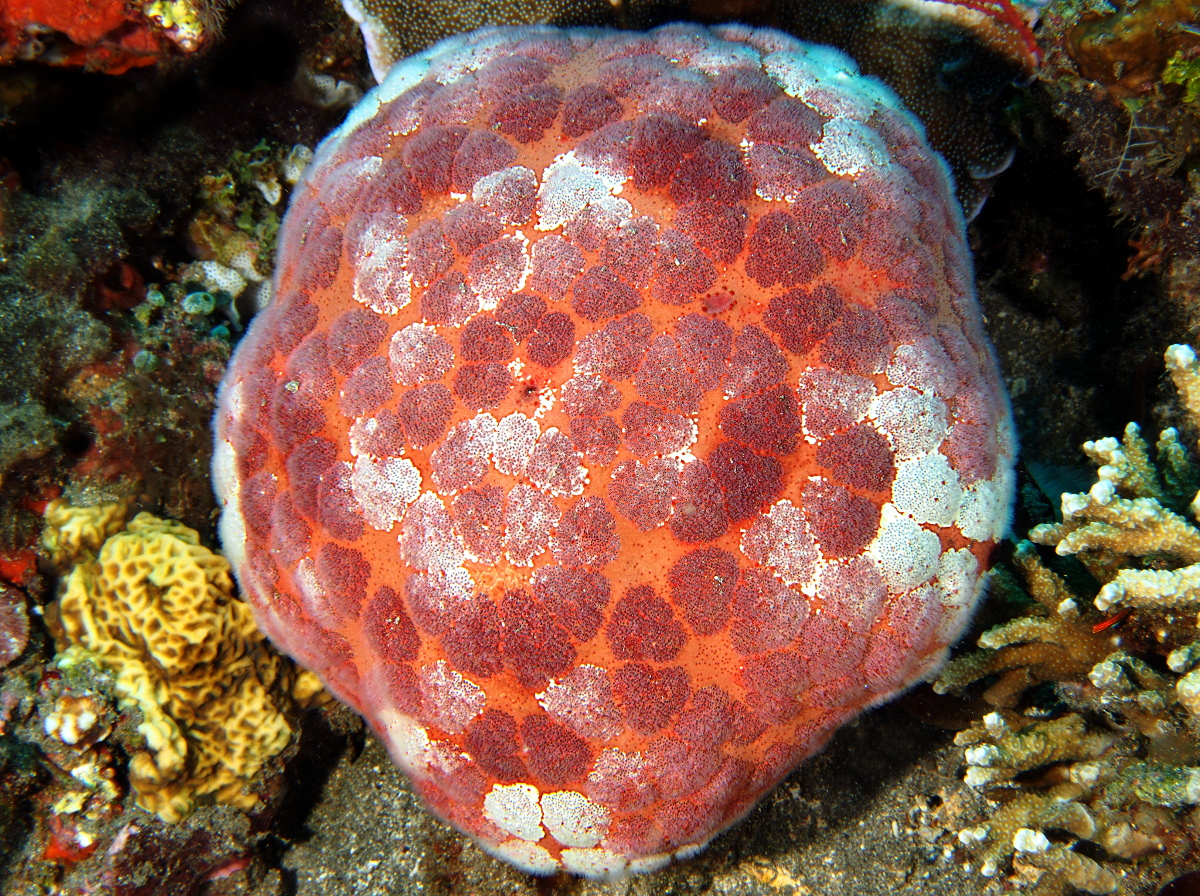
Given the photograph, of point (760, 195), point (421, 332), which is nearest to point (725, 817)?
point (421, 332)

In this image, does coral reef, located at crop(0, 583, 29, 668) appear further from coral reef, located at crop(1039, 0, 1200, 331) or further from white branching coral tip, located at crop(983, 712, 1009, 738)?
coral reef, located at crop(1039, 0, 1200, 331)

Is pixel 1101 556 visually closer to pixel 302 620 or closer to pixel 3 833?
pixel 302 620

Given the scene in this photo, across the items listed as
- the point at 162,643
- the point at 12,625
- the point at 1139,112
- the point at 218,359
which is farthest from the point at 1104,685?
the point at 12,625

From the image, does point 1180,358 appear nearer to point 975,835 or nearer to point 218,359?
point 975,835

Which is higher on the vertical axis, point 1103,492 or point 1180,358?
point 1180,358

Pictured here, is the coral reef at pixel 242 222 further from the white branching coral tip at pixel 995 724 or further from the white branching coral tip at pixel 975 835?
the white branching coral tip at pixel 975 835
